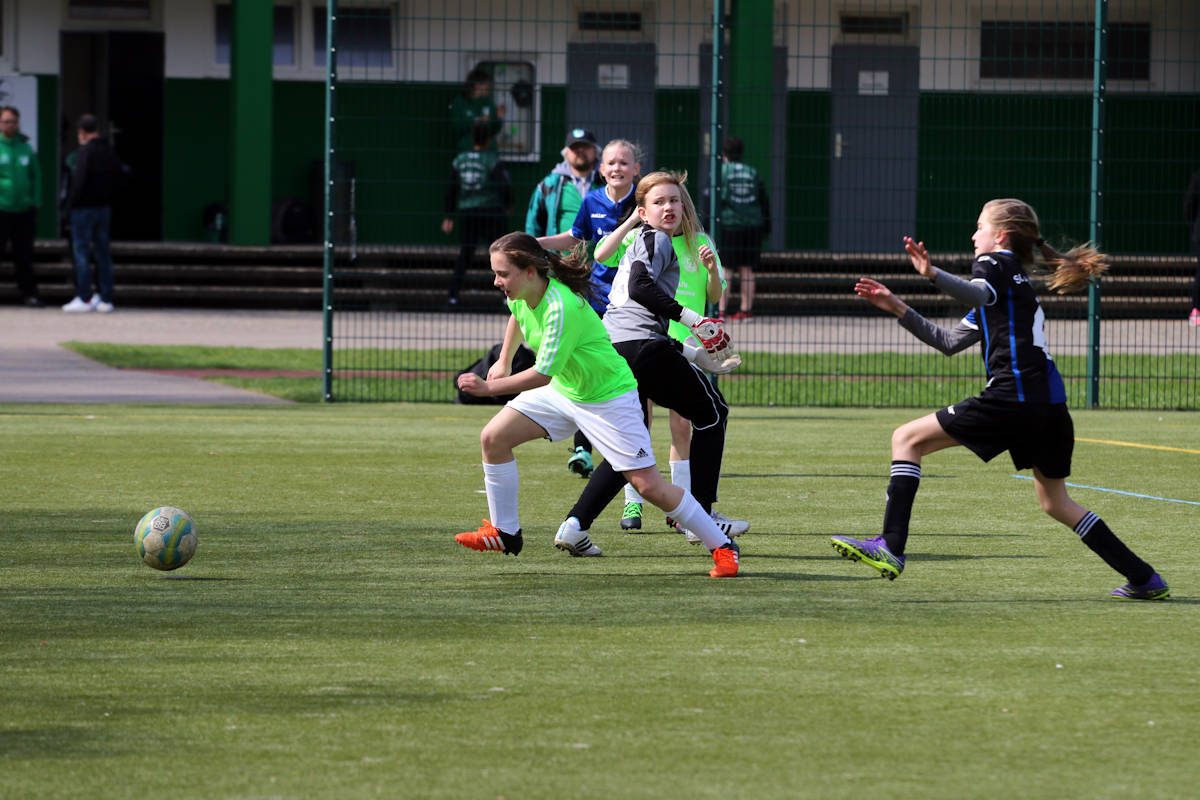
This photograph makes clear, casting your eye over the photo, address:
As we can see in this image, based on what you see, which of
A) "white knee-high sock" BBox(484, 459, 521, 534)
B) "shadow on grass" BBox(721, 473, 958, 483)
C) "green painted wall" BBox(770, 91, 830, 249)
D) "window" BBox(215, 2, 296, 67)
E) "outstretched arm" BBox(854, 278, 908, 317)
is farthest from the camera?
"window" BBox(215, 2, 296, 67)

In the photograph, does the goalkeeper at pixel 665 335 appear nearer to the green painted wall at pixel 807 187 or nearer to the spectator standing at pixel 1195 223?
the green painted wall at pixel 807 187

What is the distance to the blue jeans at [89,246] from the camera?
21750 millimetres

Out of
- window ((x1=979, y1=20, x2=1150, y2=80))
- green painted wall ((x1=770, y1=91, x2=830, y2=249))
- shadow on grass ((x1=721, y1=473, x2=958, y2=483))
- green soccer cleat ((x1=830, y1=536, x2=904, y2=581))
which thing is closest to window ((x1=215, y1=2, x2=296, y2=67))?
green painted wall ((x1=770, y1=91, x2=830, y2=249))

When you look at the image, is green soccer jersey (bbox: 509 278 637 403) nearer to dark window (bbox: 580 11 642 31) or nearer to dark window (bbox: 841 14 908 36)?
dark window (bbox: 580 11 642 31)

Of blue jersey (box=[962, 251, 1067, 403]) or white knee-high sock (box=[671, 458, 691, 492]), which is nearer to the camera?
blue jersey (box=[962, 251, 1067, 403])

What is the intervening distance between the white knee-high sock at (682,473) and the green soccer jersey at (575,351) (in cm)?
94

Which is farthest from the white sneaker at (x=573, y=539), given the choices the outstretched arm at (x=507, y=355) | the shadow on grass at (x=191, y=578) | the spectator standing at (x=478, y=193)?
the spectator standing at (x=478, y=193)

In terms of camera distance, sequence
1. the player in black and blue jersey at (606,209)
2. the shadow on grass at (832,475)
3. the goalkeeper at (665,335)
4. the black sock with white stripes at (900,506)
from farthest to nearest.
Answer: the shadow on grass at (832,475)
the player in black and blue jersey at (606,209)
the goalkeeper at (665,335)
the black sock with white stripes at (900,506)

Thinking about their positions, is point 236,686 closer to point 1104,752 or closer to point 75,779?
point 75,779

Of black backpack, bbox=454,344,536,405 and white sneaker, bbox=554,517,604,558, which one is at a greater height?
black backpack, bbox=454,344,536,405

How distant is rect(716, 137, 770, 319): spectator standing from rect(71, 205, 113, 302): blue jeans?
357 inches

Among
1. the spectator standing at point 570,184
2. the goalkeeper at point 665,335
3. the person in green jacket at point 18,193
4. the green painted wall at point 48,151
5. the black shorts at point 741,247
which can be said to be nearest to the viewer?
the goalkeeper at point 665,335

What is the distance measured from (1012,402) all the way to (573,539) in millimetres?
2013

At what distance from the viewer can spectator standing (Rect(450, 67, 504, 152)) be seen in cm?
1563
